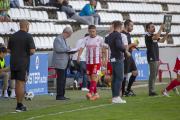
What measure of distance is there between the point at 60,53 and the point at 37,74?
76.2 inches

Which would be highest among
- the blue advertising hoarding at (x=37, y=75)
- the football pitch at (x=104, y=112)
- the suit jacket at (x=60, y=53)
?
the suit jacket at (x=60, y=53)

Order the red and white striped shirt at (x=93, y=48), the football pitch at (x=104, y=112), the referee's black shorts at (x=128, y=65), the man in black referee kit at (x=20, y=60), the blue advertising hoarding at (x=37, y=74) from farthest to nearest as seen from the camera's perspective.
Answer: the blue advertising hoarding at (x=37, y=74)
the referee's black shorts at (x=128, y=65)
the red and white striped shirt at (x=93, y=48)
the man in black referee kit at (x=20, y=60)
the football pitch at (x=104, y=112)

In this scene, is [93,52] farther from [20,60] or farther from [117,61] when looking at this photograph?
[20,60]

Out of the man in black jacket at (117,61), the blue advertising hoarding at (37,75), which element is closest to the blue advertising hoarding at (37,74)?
the blue advertising hoarding at (37,75)

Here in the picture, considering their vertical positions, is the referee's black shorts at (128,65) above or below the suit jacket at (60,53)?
below

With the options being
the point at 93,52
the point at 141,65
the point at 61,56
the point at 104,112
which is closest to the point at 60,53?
the point at 61,56

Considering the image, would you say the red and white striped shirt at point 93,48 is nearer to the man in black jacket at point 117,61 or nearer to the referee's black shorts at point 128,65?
the referee's black shorts at point 128,65

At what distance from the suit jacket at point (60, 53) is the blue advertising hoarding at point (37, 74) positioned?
5.24ft

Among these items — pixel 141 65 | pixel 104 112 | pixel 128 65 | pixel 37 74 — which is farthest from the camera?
pixel 141 65

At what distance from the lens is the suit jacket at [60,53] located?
892 centimetres

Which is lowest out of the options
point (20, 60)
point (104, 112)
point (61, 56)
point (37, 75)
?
point (104, 112)

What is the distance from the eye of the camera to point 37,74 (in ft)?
34.9

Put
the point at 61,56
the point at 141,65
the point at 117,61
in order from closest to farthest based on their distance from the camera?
the point at 117,61 < the point at 61,56 < the point at 141,65

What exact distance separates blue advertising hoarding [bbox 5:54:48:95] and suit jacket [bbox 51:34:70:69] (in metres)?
1.60
